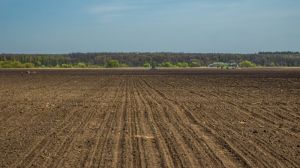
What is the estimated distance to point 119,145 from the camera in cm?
1180

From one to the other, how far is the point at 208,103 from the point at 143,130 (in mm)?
9318

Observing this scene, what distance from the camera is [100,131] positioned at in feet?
46.3

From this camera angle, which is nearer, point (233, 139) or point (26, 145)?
point (26, 145)

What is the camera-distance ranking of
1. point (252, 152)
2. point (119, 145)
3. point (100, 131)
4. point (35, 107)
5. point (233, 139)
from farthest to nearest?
point (35, 107), point (100, 131), point (233, 139), point (119, 145), point (252, 152)

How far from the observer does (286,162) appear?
9.91m

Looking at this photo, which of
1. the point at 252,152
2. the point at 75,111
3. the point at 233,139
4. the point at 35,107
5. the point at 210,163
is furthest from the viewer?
the point at 35,107

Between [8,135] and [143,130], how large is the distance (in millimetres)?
3258

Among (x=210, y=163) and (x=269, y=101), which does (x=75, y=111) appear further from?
(x=210, y=163)

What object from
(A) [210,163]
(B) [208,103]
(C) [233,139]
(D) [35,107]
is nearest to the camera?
(A) [210,163]

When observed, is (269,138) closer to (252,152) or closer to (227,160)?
(252,152)

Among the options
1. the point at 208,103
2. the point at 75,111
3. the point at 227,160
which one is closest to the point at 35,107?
the point at 75,111

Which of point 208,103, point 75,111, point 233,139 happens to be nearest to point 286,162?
point 233,139

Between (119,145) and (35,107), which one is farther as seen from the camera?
(35,107)

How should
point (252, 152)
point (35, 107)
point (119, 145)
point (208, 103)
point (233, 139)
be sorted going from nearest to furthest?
point (252, 152) < point (119, 145) < point (233, 139) < point (35, 107) < point (208, 103)
